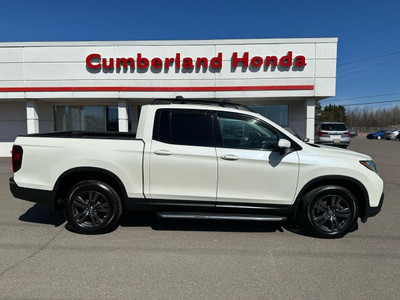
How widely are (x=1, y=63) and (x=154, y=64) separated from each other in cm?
617

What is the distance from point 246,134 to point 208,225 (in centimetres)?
161

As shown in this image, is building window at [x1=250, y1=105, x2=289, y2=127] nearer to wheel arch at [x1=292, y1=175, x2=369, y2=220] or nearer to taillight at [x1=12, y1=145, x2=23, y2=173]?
wheel arch at [x1=292, y1=175, x2=369, y2=220]

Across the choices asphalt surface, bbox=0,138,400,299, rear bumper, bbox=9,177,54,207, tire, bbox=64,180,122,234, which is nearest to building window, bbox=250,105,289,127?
asphalt surface, bbox=0,138,400,299

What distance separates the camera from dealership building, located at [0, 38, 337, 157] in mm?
10320

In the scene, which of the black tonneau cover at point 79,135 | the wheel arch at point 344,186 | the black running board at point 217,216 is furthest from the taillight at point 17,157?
the wheel arch at point 344,186

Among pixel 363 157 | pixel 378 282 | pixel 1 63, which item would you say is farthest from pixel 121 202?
pixel 1 63

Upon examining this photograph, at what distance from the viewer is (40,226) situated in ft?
14.1

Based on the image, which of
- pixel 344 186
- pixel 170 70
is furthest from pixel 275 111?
pixel 344 186

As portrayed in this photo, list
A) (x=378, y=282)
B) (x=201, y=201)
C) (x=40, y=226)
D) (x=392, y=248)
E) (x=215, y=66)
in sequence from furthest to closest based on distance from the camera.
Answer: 1. (x=215, y=66)
2. (x=40, y=226)
3. (x=201, y=201)
4. (x=392, y=248)
5. (x=378, y=282)

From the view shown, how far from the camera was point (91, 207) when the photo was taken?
3.98 meters

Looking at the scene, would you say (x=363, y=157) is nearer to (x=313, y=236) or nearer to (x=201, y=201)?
(x=313, y=236)

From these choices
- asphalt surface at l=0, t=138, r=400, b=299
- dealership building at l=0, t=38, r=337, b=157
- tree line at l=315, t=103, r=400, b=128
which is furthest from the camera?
tree line at l=315, t=103, r=400, b=128

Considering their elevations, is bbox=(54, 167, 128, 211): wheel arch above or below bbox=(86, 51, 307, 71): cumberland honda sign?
below

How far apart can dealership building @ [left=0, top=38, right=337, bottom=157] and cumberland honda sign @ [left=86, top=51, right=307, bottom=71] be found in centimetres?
4
